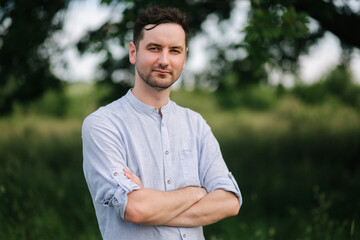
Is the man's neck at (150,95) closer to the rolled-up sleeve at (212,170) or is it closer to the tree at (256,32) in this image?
the rolled-up sleeve at (212,170)

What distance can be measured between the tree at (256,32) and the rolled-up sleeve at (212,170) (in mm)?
1450

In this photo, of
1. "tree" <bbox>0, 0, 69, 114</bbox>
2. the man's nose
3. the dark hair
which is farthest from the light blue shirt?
"tree" <bbox>0, 0, 69, 114</bbox>

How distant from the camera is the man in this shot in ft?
5.65

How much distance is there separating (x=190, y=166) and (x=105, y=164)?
19.0 inches

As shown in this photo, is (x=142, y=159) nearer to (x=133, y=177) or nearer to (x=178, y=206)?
(x=133, y=177)

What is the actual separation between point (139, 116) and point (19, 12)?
Answer: 3968mm

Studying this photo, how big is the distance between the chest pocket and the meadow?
121 centimetres

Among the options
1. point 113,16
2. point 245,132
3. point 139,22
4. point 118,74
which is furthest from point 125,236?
point 245,132

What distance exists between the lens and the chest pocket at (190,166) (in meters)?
1.93

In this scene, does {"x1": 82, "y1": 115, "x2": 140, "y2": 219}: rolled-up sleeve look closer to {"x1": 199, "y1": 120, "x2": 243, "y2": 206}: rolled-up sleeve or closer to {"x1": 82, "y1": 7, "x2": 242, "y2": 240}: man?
{"x1": 82, "y1": 7, "x2": 242, "y2": 240}: man

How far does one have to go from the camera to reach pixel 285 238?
12.3 feet

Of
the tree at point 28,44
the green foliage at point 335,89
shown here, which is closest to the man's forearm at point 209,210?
the tree at point 28,44

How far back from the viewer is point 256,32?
3.19 meters

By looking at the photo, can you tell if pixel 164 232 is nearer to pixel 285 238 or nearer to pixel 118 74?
pixel 285 238
